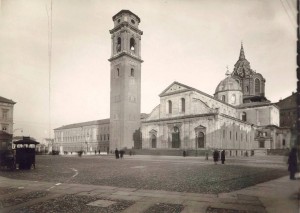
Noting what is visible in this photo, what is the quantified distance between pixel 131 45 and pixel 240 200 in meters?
37.0

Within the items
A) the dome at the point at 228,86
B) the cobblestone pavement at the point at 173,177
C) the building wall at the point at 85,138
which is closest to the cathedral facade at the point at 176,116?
the dome at the point at 228,86

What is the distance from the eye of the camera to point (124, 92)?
4056 cm

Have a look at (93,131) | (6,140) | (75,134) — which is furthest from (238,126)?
(75,134)

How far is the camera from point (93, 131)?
74062 mm

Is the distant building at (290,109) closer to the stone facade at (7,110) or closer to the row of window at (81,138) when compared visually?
the stone facade at (7,110)

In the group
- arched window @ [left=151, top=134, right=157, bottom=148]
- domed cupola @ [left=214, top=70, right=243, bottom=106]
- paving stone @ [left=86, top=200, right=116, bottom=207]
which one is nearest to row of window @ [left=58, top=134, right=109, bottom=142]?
arched window @ [left=151, top=134, right=157, bottom=148]

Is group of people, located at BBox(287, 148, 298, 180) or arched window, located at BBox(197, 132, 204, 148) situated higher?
group of people, located at BBox(287, 148, 298, 180)

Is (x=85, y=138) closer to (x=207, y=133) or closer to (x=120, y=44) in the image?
(x=120, y=44)

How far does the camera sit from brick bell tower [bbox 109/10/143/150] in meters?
39.9

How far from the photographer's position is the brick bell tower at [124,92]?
39906 mm

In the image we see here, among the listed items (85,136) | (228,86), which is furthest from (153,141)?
(85,136)

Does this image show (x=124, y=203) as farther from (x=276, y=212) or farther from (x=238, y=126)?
(x=238, y=126)

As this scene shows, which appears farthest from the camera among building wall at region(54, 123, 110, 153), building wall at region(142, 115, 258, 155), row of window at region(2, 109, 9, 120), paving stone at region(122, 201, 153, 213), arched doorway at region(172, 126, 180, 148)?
building wall at region(54, 123, 110, 153)

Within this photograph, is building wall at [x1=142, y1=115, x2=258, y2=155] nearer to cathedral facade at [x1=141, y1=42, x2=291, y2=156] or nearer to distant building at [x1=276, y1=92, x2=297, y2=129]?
cathedral facade at [x1=141, y1=42, x2=291, y2=156]
